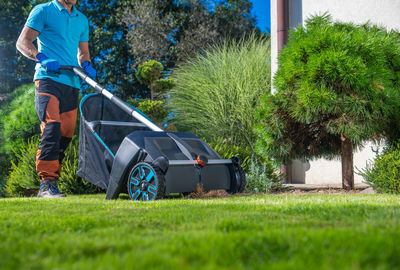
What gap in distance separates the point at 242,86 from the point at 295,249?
26.9 ft

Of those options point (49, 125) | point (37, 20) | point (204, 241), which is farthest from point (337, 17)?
point (204, 241)

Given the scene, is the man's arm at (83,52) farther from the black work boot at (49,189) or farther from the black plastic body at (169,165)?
the black plastic body at (169,165)

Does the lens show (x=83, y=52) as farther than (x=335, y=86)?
Yes

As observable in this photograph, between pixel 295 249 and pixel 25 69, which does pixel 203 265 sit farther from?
pixel 25 69

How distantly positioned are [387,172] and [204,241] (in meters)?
3.86

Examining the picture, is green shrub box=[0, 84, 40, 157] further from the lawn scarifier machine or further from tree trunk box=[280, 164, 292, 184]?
tree trunk box=[280, 164, 292, 184]

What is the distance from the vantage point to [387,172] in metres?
4.97

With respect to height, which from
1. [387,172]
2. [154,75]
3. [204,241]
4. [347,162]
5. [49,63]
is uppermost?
[154,75]

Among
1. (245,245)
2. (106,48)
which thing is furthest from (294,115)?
(106,48)

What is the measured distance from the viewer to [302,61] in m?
5.25

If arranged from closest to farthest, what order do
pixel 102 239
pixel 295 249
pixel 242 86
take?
pixel 295 249 → pixel 102 239 → pixel 242 86

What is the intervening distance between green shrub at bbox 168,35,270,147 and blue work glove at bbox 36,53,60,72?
15.1 ft

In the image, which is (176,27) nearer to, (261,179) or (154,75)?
(154,75)

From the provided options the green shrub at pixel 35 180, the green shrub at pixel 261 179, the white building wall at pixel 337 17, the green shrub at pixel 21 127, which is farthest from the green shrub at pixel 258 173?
the green shrub at pixel 21 127
